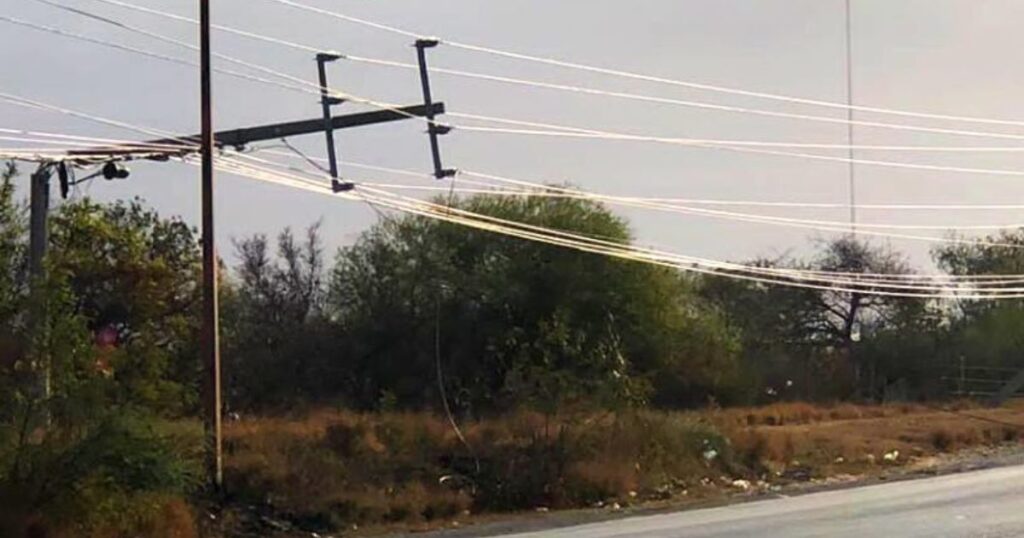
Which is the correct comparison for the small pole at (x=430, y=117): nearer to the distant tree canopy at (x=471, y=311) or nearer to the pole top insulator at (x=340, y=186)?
the pole top insulator at (x=340, y=186)

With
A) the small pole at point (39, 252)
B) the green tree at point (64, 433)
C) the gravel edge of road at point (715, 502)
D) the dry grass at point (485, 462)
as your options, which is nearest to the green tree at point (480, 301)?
the dry grass at point (485, 462)

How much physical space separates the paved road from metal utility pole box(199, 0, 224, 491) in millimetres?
5373

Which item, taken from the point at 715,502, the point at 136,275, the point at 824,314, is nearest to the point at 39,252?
the point at 715,502

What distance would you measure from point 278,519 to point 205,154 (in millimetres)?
6036

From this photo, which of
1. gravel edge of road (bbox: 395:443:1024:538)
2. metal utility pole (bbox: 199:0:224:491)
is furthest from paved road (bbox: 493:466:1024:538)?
metal utility pole (bbox: 199:0:224:491)

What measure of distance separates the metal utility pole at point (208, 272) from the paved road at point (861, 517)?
537cm

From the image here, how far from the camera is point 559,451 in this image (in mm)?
31797

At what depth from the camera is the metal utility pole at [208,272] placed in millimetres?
25625

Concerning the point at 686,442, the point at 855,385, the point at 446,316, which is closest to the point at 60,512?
the point at 686,442

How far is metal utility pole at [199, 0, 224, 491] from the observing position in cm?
2562

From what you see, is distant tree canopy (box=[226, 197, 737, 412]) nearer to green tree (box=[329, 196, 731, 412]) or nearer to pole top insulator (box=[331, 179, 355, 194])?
green tree (box=[329, 196, 731, 412])

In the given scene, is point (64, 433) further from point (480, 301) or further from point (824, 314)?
point (824, 314)

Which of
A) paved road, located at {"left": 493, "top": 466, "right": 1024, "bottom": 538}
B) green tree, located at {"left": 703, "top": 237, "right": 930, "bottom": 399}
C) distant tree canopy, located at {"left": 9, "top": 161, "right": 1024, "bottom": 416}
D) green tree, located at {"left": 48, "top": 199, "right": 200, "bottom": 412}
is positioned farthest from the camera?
green tree, located at {"left": 703, "top": 237, "right": 930, "bottom": 399}

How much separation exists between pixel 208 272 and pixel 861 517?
1057 centimetres
